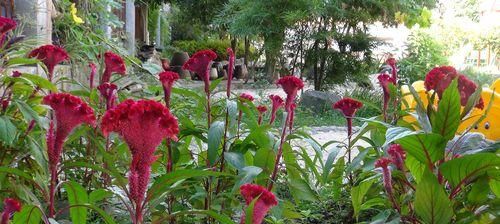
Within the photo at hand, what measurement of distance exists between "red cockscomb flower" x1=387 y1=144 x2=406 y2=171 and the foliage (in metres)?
7.08

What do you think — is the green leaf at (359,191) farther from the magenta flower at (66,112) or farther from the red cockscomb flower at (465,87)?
→ the magenta flower at (66,112)

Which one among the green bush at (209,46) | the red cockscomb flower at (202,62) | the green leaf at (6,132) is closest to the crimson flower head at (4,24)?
the green leaf at (6,132)

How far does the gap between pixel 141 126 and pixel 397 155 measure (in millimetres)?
685

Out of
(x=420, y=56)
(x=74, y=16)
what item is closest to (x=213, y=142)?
(x=74, y=16)

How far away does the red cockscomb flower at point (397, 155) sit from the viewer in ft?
4.24

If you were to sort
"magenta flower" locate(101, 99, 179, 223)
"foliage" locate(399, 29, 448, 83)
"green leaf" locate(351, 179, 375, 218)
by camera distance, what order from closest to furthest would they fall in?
"magenta flower" locate(101, 99, 179, 223) < "green leaf" locate(351, 179, 375, 218) < "foliage" locate(399, 29, 448, 83)

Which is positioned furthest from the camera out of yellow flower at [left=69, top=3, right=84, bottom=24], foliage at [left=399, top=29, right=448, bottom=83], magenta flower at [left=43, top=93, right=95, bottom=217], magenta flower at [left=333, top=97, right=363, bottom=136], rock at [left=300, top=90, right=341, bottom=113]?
foliage at [left=399, top=29, right=448, bottom=83]

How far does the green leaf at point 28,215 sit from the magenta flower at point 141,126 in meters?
0.25

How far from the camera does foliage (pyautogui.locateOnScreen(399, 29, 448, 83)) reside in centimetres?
826

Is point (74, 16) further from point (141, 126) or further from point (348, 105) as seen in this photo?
point (141, 126)

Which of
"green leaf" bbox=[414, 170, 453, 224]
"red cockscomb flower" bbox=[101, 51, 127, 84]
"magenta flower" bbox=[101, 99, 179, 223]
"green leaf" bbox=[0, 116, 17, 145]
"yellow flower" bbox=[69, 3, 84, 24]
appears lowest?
"green leaf" bbox=[414, 170, 453, 224]

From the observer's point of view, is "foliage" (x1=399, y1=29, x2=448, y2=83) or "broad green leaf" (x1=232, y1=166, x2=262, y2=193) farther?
"foliage" (x1=399, y1=29, x2=448, y2=83)

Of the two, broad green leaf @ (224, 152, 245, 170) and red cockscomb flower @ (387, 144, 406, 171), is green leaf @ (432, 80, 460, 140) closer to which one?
red cockscomb flower @ (387, 144, 406, 171)

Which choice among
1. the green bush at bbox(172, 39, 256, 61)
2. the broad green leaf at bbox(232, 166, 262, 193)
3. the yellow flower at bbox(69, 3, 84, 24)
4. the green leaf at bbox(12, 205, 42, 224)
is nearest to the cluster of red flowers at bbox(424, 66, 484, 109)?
the broad green leaf at bbox(232, 166, 262, 193)
